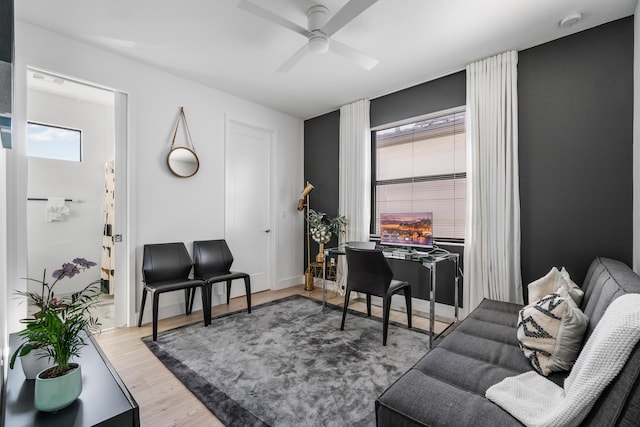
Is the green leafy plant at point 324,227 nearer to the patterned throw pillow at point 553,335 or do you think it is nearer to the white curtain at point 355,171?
the white curtain at point 355,171

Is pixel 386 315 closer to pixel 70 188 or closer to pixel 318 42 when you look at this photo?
pixel 318 42

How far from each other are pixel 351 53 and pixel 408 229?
1.74 meters

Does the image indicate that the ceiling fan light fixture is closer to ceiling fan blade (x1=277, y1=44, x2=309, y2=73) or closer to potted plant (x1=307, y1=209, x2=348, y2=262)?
ceiling fan blade (x1=277, y1=44, x2=309, y2=73)

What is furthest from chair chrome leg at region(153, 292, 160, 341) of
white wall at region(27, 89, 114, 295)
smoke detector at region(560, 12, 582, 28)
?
smoke detector at region(560, 12, 582, 28)

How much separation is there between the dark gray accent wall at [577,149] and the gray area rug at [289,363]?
4.86ft

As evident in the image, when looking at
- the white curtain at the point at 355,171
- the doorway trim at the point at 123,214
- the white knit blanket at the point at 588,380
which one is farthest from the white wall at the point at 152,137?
the white knit blanket at the point at 588,380

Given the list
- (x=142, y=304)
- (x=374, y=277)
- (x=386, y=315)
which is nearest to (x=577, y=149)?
(x=374, y=277)

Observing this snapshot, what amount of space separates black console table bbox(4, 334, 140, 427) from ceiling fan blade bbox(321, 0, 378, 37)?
235 cm

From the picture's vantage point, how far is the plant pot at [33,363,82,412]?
1088 millimetres

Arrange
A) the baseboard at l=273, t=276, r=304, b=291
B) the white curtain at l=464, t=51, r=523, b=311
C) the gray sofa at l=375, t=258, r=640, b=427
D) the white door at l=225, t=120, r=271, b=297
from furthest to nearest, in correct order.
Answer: the baseboard at l=273, t=276, r=304, b=291 → the white door at l=225, t=120, r=271, b=297 → the white curtain at l=464, t=51, r=523, b=311 → the gray sofa at l=375, t=258, r=640, b=427

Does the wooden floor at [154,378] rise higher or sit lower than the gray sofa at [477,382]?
lower

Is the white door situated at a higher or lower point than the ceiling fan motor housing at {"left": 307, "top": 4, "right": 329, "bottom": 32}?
lower

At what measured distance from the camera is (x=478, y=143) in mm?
2924

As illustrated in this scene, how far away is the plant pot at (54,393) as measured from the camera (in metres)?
1.09
